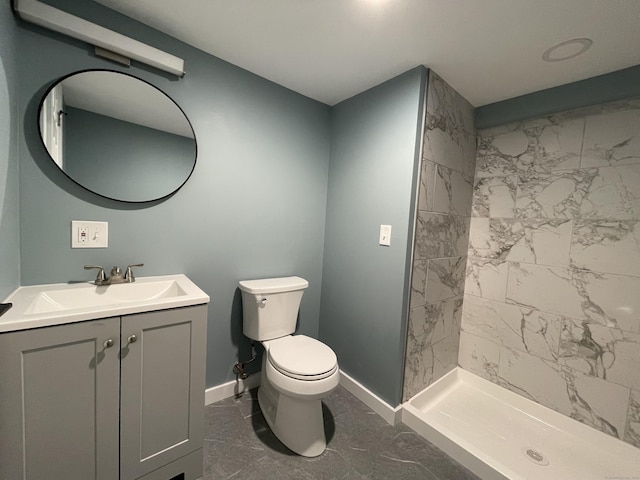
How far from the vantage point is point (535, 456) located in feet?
4.93

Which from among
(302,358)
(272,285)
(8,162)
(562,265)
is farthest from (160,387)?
(562,265)

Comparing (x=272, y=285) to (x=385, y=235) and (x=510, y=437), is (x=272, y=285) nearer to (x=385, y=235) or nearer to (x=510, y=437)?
(x=385, y=235)

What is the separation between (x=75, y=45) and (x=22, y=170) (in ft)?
2.03

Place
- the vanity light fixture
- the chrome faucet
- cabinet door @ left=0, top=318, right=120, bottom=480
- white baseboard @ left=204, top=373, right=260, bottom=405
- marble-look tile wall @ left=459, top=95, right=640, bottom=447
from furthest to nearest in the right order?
white baseboard @ left=204, top=373, right=260, bottom=405
marble-look tile wall @ left=459, top=95, right=640, bottom=447
the chrome faucet
the vanity light fixture
cabinet door @ left=0, top=318, right=120, bottom=480

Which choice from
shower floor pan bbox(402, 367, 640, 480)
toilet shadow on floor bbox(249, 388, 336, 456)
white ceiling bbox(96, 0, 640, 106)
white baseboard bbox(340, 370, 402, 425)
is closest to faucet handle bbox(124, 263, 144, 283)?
toilet shadow on floor bbox(249, 388, 336, 456)

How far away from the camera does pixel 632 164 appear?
1.50 metres

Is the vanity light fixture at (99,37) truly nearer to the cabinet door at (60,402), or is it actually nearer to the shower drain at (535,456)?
the cabinet door at (60,402)

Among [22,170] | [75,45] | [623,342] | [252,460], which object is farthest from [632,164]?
[22,170]

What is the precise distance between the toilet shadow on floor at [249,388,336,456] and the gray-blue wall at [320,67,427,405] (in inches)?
14.3

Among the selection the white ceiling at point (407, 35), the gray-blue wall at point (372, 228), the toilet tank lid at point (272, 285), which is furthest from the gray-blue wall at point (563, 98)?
the toilet tank lid at point (272, 285)

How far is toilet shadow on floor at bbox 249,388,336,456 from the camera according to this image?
4.71ft

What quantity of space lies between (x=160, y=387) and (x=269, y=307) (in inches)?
27.7

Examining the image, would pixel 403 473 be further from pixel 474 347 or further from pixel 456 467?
pixel 474 347

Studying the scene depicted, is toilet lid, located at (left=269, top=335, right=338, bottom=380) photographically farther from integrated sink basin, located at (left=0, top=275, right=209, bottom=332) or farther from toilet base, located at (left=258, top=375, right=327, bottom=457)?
integrated sink basin, located at (left=0, top=275, right=209, bottom=332)
